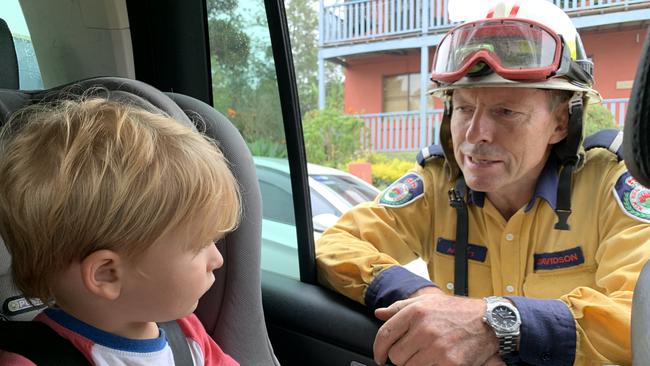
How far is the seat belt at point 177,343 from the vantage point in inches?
38.6

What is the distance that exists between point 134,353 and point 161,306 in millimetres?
94

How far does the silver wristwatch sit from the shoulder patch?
1.46 feet

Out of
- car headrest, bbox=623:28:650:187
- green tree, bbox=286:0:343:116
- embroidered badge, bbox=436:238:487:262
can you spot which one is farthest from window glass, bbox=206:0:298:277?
green tree, bbox=286:0:343:116

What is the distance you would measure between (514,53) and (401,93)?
187 inches

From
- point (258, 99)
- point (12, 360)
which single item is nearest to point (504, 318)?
point (12, 360)

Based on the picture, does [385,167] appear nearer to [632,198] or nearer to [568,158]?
[568,158]

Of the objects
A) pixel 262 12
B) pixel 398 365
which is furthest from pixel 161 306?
pixel 262 12

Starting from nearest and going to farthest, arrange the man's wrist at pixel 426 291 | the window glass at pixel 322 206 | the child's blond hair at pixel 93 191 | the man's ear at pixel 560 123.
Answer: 1. the child's blond hair at pixel 93 191
2. the man's wrist at pixel 426 291
3. the man's ear at pixel 560 123
4. the window glass at pixel 322 206

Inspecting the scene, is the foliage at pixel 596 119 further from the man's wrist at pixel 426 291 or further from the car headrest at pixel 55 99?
the car headrest at pixel 55 99

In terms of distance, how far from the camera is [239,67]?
1.99 meters

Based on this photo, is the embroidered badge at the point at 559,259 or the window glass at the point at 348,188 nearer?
the embroidered badge at the point at 559,259

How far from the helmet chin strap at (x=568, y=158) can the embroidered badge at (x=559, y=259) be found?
6cm

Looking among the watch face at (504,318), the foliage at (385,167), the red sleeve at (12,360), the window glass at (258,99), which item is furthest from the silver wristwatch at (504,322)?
the foliage at (385,167)

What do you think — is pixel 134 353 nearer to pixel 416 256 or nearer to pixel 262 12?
pixel 416 256
